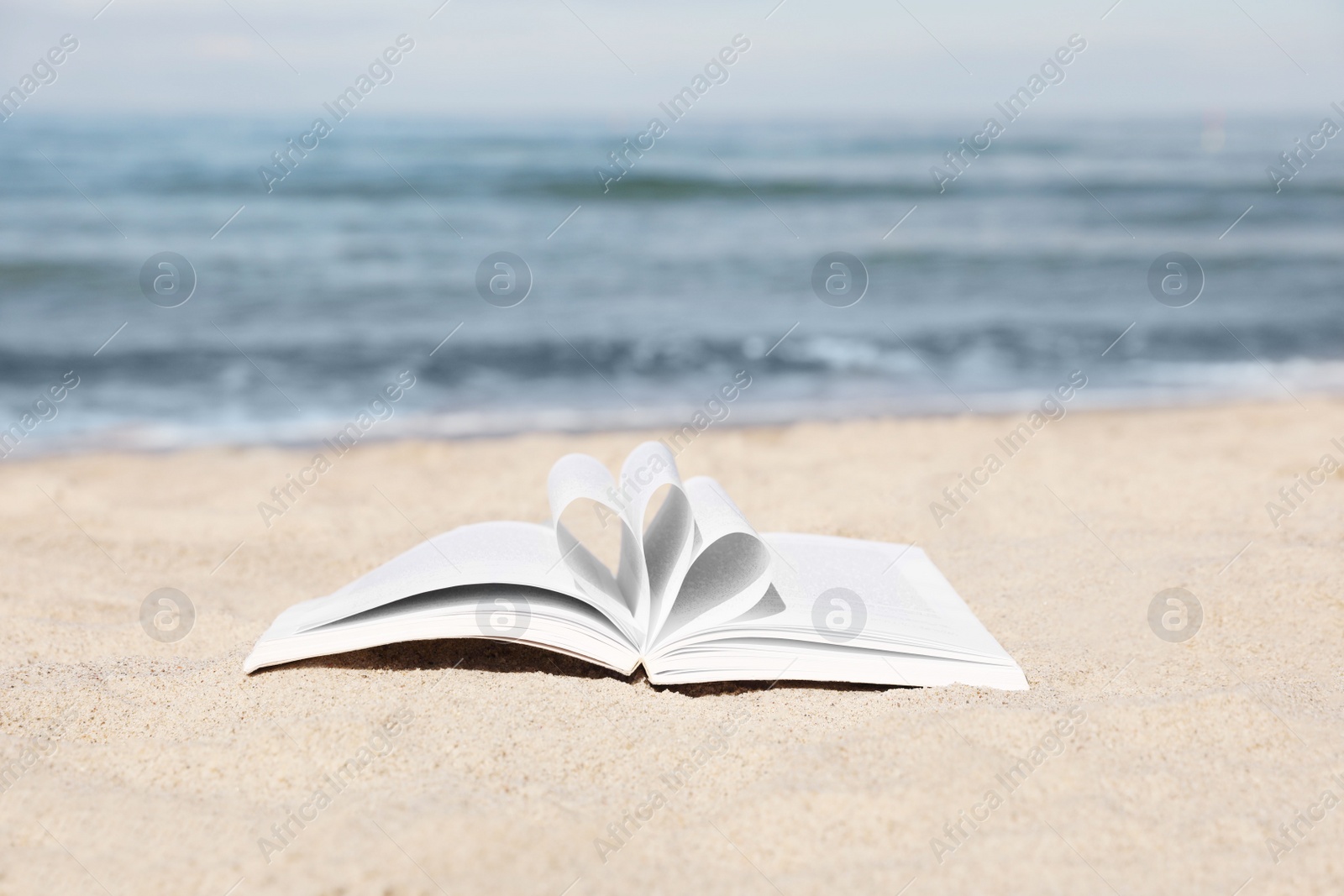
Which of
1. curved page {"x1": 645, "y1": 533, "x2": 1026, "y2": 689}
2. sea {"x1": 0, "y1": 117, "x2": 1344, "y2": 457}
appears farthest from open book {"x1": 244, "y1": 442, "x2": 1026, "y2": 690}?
A: sea {"x1": 0, "y1": 117, "x2": 1344, "y2": 457}

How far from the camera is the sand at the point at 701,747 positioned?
159 cm

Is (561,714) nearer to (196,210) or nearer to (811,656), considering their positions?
(811,656)

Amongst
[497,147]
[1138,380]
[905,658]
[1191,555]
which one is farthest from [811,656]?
[497,147]

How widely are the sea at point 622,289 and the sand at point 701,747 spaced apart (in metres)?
3.09

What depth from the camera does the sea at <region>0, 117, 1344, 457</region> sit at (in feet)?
21.9

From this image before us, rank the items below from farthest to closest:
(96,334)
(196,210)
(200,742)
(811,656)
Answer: (196,210) → (96,334) → (811,656) → (200,742)

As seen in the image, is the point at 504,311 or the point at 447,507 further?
the point at 504,311

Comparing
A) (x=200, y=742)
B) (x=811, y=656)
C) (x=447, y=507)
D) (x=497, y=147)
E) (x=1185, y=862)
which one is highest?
(x=1185, y=862)

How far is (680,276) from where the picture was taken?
1069 cm

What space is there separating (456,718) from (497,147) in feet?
69.8

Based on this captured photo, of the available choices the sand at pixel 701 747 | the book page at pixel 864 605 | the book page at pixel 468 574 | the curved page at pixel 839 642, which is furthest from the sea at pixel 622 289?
the curved page at pixel 839 642

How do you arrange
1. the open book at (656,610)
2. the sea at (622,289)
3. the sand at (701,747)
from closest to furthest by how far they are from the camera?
the sand at (701,747), the open book at (656,610), the sea at (622,289)

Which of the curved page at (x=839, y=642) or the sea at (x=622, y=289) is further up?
the curved page at (x=839, y=642)

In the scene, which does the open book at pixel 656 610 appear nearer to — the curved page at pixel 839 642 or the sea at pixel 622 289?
the curved page at pixel 839 642
